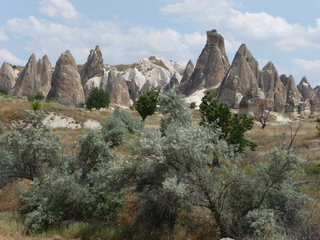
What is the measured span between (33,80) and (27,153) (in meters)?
59.6

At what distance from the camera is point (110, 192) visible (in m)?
9.34

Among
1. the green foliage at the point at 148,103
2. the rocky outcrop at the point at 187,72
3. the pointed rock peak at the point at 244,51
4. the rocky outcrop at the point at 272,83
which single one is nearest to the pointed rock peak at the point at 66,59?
the green foliage at the point at 148,103

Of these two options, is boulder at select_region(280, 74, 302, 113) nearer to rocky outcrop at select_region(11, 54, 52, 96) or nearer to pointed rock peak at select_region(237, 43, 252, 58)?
pointed rock peak at select_region(237, 43, 252, 58)

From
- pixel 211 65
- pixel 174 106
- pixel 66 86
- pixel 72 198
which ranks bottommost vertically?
→ pixel 72 198

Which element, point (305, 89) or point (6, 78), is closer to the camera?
point (6, 78)

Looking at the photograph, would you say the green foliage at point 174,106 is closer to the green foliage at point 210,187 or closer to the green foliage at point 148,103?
the green foliage at point 210,187

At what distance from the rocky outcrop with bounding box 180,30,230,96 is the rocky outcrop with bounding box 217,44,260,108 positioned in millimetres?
7344

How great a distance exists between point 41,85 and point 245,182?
219ft

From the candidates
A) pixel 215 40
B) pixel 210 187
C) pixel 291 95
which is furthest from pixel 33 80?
pixel 210 187

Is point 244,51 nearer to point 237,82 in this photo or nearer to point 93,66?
point 237,82

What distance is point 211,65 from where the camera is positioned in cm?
7194

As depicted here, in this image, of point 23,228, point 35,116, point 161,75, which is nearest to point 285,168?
point 23,228

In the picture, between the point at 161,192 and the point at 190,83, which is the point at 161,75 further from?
the point at 161,192

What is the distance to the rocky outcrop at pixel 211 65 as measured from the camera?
2817 inches
